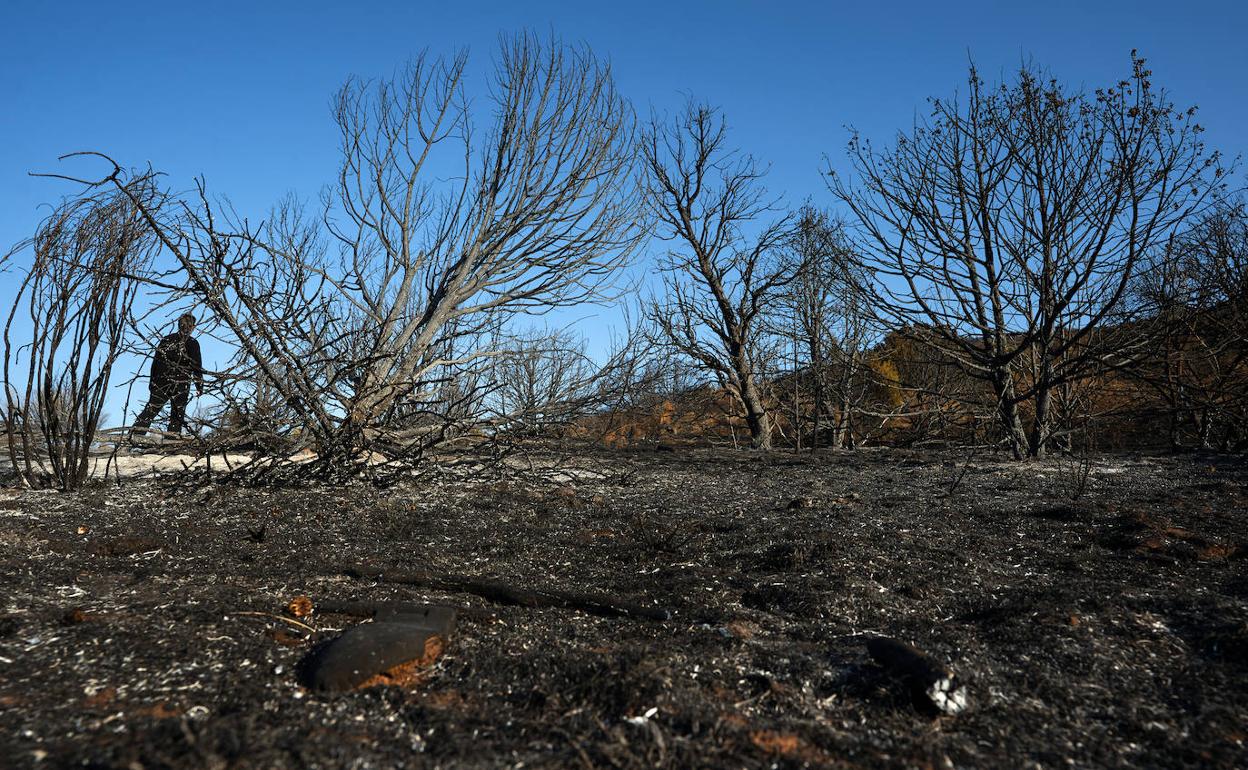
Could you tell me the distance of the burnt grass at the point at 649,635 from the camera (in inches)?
74.9

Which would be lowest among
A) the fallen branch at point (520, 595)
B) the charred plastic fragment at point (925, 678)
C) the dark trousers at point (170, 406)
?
the charred plastic fragment at point (925, 678)

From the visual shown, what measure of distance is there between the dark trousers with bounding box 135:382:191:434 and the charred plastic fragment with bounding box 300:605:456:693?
14.5ft

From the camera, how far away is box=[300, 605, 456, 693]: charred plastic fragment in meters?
2.17

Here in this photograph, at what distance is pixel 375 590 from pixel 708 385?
1190cm

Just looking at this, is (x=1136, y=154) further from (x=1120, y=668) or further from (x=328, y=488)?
(x=328, y=488)

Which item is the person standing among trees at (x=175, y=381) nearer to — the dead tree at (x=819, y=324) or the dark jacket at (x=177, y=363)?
the dark jacket at (x=177, y=363)

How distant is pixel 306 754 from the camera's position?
1744mm

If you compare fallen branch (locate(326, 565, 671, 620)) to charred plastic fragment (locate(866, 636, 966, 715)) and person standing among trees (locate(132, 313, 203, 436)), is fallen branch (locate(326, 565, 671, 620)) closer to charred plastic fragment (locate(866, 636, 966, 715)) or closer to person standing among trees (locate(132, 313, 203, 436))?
charred plastic fragment (locate(866, 636, 966, 715))

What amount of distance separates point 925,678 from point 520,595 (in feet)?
5.08

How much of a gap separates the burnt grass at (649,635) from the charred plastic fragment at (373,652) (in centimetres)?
5

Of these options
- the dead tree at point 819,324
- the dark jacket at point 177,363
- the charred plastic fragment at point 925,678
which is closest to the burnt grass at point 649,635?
the charred plastic fragment at point 925,678

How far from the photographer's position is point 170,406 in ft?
22.9

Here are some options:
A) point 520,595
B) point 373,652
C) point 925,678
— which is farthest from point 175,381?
point 925,678

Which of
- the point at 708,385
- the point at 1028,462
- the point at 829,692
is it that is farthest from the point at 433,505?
the point at 708,385
